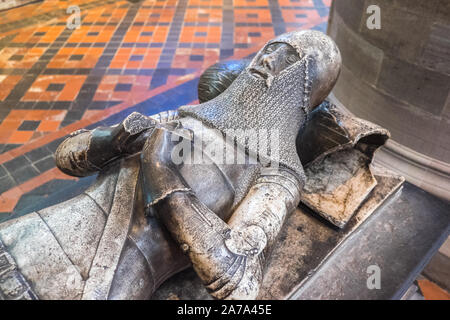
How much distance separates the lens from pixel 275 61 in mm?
2131

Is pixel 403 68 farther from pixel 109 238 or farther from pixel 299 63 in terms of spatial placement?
pixel 109 238

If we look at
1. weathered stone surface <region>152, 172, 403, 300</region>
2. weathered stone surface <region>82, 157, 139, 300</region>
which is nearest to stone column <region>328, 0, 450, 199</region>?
weathered stone surface <region>152, 172, 403, 300</region>

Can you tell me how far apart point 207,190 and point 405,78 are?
1707 mm

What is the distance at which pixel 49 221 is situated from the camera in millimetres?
1829

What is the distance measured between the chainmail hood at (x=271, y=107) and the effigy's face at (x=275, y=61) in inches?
1.1

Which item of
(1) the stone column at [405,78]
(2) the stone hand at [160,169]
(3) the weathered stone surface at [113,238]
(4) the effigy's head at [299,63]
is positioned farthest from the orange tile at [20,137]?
(1) the stone column at [405,78]

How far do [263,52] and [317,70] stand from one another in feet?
1.10

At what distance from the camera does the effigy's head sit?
2109mm

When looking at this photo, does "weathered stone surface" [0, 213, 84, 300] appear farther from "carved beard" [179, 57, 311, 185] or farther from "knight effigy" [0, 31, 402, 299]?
"carved beard" [179, 57, 311, 185]

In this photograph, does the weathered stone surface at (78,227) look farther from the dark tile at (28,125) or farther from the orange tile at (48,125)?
the dark tile at (28,125)

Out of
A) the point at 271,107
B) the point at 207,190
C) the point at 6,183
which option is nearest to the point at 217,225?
the point at 207,190

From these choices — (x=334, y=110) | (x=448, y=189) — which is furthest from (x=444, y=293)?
(x=334, y=110)

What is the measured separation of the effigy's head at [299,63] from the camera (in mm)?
2109

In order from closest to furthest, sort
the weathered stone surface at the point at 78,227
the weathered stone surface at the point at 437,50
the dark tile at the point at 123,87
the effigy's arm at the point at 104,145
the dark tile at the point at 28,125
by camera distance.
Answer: the weathered stone surface at the point at 78,227
the effigy's arm at the point at 104,145
the weathered stone surface at the point at 437,50
the dark tile at the point at 28,125
the dark tile at the point at 123,87
